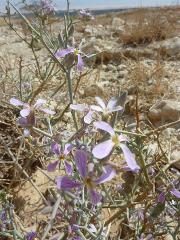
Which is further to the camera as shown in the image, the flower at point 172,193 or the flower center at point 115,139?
the flower at point 172,193

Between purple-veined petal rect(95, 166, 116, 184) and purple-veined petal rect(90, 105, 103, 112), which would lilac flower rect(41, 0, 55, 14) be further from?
purple-veined petal rect(95, 166, 116, 184)

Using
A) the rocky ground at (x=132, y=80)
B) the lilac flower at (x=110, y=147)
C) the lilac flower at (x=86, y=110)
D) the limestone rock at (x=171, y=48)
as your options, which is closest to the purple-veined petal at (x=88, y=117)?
the lilac flower at (x=86, y=110)

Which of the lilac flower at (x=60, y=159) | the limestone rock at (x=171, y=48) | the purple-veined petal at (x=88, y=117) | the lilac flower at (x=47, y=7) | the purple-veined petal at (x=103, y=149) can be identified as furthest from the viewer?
the limestone rock at (x=171, y=48)

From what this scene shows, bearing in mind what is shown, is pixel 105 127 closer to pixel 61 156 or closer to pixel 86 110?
pixel 86 110

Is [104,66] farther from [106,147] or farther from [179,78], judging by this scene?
[106,147]

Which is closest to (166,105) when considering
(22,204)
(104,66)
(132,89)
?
(132,89)

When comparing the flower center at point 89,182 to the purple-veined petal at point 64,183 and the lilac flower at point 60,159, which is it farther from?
the lilac flower at point 60,159

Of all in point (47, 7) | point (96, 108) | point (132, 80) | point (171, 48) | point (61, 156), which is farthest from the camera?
point (171, 48)

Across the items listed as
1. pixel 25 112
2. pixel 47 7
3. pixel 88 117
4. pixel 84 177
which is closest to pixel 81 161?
pixel 84 177

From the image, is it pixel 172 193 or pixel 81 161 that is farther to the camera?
pixel 172 193
